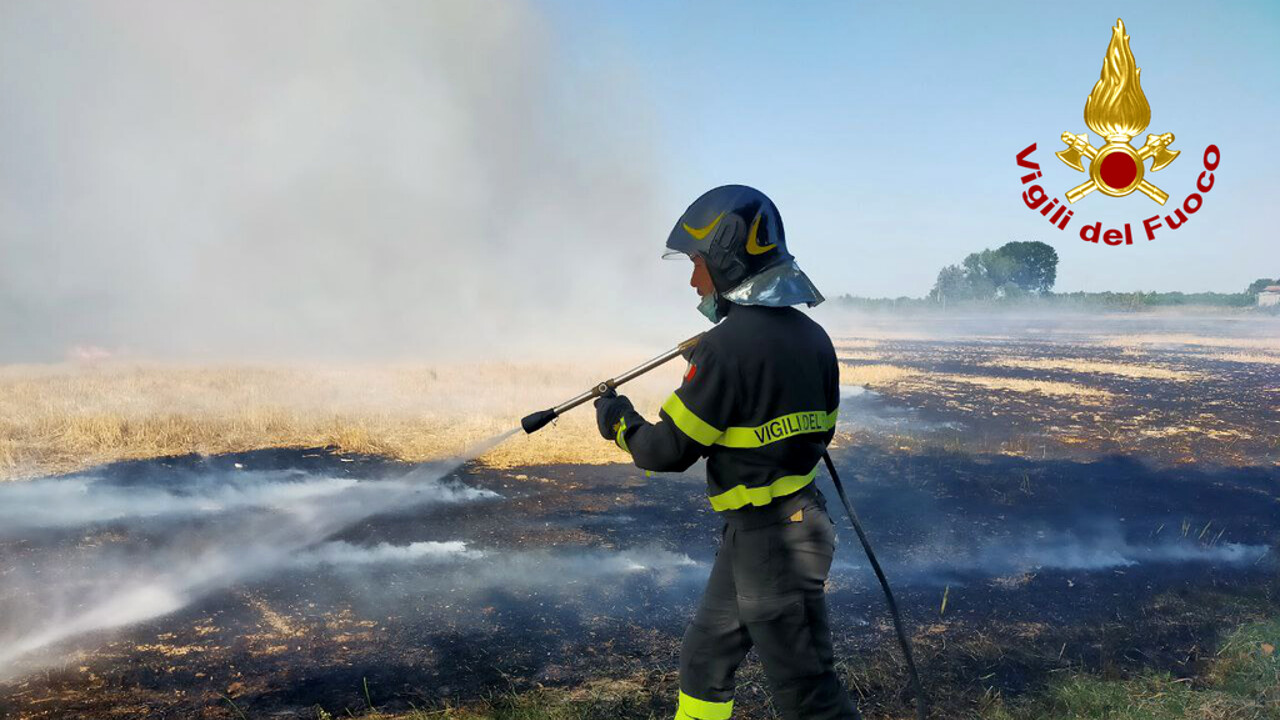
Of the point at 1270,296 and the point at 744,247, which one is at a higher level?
the point at 744,247

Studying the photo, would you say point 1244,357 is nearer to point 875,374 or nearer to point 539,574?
point 875,374

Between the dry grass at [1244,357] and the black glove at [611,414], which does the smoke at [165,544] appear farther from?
the dry grass at [1244,357]

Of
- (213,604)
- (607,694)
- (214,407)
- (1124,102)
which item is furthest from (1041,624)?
(214,407)

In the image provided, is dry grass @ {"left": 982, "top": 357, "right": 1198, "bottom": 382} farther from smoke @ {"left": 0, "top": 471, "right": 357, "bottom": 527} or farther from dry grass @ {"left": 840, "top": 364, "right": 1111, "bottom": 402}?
smoke @ {"left": 0, "top": 471, "right": 357, "bottom": 527}

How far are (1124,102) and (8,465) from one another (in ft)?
47.1

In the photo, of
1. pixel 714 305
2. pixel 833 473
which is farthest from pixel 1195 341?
pixel 714 305

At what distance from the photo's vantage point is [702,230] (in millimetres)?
2947

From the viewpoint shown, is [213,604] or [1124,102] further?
[1124,102]

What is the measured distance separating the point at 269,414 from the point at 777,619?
1127cm

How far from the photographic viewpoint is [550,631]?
4.96 meters

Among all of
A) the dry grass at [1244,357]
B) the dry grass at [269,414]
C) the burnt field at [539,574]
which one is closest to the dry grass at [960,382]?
the dry grass at [269,414]

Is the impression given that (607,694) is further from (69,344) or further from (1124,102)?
(69,344)

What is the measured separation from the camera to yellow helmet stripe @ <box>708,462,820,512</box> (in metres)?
2.75

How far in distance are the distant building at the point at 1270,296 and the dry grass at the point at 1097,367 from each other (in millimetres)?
60930
